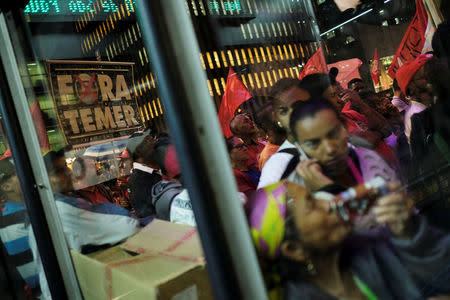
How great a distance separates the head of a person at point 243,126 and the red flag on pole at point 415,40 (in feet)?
2.38

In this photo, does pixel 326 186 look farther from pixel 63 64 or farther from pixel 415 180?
pixel 63 64

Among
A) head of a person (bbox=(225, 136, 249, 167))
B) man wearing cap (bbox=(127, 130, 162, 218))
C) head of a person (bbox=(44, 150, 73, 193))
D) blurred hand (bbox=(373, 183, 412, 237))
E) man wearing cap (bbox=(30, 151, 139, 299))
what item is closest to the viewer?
blurred hand (bbox=(373, 183, 412, 237))

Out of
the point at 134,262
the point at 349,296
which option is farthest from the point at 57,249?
the point at 349,296

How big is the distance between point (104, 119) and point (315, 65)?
2094mm

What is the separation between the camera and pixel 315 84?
128cm

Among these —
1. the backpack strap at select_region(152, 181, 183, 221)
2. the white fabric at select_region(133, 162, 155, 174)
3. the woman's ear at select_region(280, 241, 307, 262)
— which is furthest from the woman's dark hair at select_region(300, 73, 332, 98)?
the white fabric at select_region(133, 162, 155, 174)

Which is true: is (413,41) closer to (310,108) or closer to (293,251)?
(310,108)

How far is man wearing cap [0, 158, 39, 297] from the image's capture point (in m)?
2.97

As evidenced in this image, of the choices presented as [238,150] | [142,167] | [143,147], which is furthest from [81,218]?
[238,150]

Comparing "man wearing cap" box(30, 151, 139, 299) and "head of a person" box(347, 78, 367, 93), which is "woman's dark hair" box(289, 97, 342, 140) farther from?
"man wearing cap" box(30, 151, 139, 299)

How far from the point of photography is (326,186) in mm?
1191

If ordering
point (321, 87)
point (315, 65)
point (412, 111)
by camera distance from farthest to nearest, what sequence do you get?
point (412, 111) < point (315, 65) < point (321, 87)

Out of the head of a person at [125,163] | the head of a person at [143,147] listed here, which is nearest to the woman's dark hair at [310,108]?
the head of a person at [143,147]

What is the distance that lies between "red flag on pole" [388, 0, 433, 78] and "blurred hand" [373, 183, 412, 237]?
0.78m
